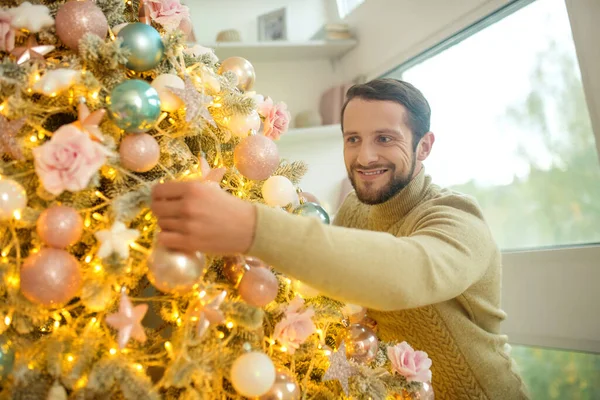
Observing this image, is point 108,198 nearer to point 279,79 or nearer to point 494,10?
point 494,10

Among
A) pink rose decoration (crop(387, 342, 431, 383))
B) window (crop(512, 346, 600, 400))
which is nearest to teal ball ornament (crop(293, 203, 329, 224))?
pink rose decoration (crop(387, 342, 431, 383))

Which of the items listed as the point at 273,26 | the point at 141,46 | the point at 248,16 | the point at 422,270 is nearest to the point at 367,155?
the point at 422,270

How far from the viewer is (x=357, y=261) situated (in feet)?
2.33

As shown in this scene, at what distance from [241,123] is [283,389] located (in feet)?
1.65

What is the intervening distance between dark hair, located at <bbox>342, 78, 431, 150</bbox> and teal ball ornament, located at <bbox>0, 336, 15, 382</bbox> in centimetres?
94

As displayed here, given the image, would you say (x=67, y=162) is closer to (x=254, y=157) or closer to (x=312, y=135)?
(x=254, y=157)

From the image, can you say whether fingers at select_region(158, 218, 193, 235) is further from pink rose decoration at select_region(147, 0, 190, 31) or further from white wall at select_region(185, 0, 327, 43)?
white wall at select_region(185, 0, 327, 43)

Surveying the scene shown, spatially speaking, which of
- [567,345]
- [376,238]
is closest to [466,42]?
[567,345]

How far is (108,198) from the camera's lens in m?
0.80

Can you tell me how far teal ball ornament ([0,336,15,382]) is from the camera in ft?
2.37

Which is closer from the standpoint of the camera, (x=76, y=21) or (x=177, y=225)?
(x=177, y=225)

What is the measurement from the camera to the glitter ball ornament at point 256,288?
78 cm

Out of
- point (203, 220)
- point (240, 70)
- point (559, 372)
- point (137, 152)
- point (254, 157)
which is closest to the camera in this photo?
point (203, 220)

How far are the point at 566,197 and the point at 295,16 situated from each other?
5.67ft
